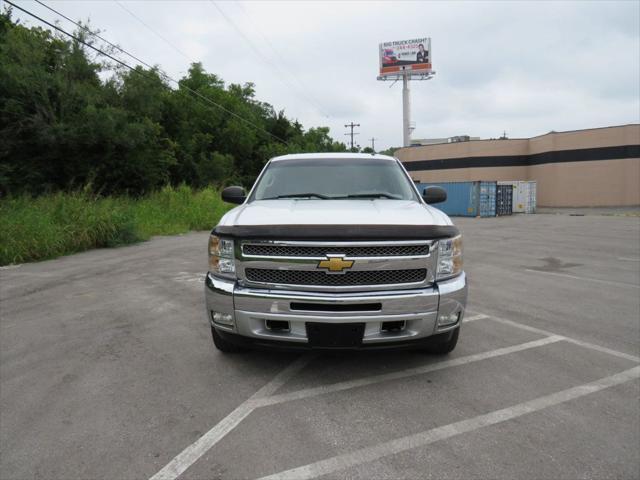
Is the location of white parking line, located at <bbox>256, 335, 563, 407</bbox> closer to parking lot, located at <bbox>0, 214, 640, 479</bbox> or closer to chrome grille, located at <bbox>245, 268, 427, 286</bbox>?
parking lot, located at <bbox>0, 214, 640, 479</bbox>

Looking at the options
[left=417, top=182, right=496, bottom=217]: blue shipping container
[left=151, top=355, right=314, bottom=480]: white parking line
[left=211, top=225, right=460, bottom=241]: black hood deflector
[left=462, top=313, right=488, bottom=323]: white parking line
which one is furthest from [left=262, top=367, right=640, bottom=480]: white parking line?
[left=417, top=182, right=496, bottom=217]: blue shipping container

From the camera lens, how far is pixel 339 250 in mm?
3168

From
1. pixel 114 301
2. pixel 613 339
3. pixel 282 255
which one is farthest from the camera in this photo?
pixel 114 301

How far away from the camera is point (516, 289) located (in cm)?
685

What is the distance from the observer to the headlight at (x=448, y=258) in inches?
131

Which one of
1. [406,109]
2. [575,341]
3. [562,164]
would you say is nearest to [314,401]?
[575,341]

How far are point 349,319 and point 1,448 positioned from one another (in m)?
2.24

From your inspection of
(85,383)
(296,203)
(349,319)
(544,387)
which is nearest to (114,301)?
(85,383)

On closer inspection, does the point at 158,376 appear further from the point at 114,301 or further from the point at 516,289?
the point at 516,289

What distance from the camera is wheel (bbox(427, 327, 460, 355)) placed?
340 centimetres

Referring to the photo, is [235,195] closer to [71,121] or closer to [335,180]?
[335,180]

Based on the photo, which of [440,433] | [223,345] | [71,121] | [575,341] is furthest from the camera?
[71,121]

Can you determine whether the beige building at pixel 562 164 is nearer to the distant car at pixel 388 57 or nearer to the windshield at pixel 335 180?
the distant car at pixel 388 57

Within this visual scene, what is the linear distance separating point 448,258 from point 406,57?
73.1m
